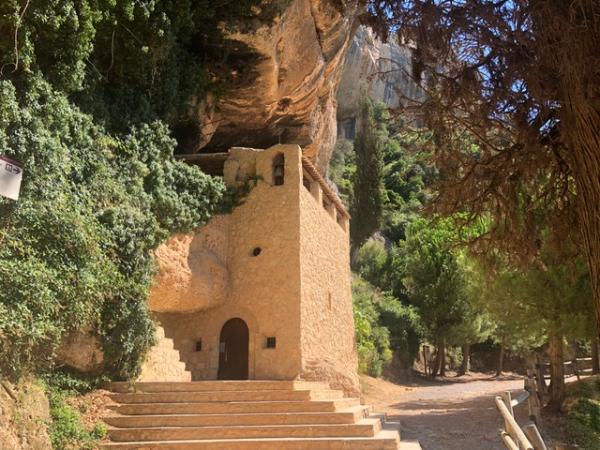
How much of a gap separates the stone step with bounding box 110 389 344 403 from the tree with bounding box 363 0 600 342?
579cm

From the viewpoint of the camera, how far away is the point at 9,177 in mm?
5910

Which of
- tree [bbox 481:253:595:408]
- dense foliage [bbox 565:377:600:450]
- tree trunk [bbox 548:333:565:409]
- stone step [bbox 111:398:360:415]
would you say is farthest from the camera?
tree trunk [bbox 548:333:565:409]

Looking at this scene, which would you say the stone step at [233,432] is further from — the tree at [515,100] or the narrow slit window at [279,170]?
the narrow slit window at [279,170]

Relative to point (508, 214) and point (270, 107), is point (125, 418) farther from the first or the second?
point (270, 107)

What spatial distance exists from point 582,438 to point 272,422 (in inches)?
320

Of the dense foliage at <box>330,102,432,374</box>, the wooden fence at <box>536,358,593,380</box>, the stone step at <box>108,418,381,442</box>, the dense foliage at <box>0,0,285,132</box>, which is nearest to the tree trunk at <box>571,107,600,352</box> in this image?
the stone step at <box>108,418,381,442</box>

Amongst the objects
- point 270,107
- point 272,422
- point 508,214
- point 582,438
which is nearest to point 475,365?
point 582,438

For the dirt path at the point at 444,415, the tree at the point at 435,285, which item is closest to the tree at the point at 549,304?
the dirt path at the point at 444,415

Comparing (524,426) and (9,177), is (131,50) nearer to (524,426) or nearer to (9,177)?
(9,177)

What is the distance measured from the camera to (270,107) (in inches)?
631

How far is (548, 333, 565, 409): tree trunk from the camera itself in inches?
623

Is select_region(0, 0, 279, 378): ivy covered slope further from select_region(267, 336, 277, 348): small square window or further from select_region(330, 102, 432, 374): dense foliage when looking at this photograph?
select_region(330, 102, 432, 374): dense foliage

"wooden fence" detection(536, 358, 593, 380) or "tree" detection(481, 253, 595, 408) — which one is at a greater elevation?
"tree" detection(481, 253, 595, 408)

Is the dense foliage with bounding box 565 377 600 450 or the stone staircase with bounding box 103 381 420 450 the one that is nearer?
the stone staircase with bounding box 103 381 420 450
